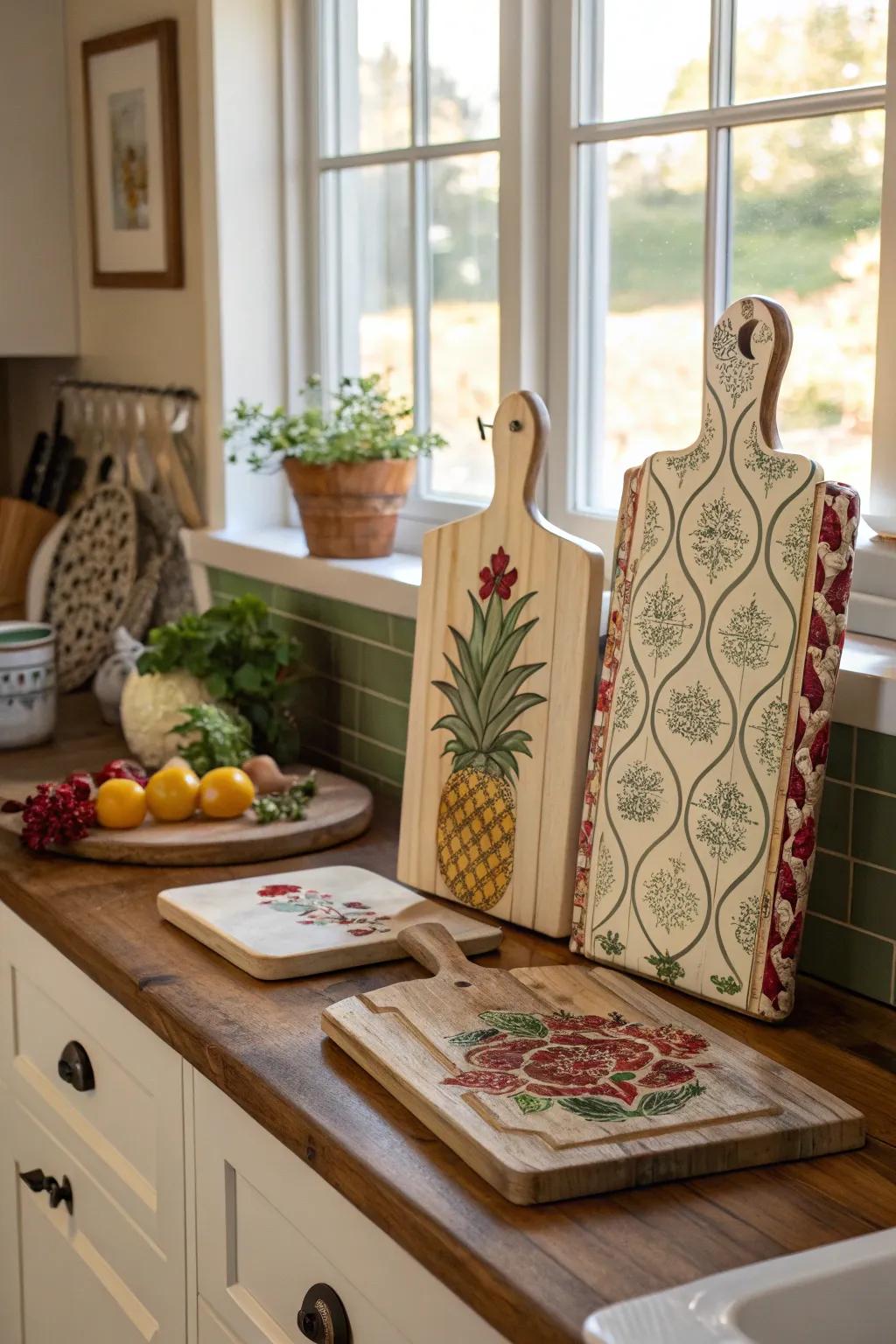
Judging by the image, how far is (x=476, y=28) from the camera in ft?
6.45

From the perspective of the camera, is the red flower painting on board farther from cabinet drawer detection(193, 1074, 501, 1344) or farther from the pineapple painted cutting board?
cabinet drawer detection(193, 1074, 501, 1344)

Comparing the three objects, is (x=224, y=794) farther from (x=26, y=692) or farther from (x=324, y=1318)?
(x=324, y=1318)

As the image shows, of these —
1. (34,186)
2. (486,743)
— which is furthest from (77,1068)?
(34,186)

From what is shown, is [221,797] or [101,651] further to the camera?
[101,651]

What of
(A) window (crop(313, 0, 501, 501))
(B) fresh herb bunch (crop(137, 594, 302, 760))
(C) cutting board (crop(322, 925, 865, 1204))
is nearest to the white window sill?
(B) fresh herb bunch (crop(137, 594, 302, 760))

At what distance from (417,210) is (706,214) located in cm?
57

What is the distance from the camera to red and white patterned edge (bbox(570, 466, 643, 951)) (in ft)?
4.67

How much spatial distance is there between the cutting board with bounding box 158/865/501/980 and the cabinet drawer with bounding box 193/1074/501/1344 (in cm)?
15

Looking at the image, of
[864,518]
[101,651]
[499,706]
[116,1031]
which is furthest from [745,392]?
[101,651]

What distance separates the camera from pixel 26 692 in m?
2.19

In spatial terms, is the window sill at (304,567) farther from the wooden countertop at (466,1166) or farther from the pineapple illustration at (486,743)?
the wooden countertop at (466,1166)

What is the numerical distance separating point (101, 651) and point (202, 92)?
909mm

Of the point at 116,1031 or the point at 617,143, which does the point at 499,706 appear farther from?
the point at 617,143

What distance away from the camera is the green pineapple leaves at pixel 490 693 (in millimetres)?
1538
